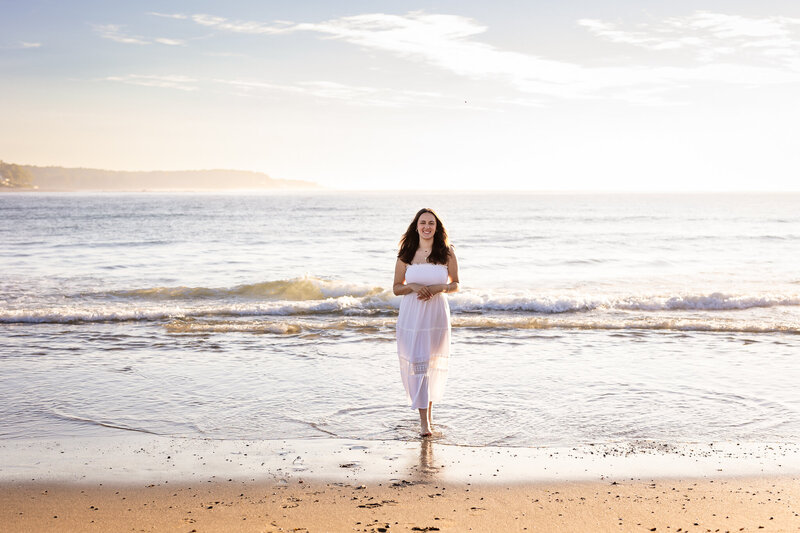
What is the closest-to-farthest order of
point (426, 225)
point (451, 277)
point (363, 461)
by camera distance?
point (363, 461), point (426, 225), point (451, 277)

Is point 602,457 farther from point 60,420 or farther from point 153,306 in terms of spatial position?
point 153,306

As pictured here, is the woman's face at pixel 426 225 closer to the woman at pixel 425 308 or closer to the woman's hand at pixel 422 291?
the woman at pixel 425 308

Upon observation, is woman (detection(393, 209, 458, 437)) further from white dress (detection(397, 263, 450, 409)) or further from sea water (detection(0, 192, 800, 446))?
sea water (detection(0, 192, 800, 446))

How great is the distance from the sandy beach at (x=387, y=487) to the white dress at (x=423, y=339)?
1.75 ft

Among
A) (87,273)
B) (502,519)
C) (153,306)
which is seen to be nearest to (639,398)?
(502,519)

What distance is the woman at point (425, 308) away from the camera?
6.09 metres

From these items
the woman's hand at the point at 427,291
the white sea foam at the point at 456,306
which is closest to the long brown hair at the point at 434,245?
the woman's hand at the point at 427,291

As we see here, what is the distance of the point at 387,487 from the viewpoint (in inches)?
191

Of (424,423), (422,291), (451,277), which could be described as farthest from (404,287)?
(424,423)

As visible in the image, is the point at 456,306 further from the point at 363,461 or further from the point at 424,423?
the point at 363,461

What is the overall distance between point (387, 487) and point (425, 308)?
1.81 meters

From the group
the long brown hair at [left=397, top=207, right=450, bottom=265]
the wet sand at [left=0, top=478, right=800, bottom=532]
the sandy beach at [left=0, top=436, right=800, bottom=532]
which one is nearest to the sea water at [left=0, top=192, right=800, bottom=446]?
the sandy beach at [left=0, top=436, right=800, bottom=532]

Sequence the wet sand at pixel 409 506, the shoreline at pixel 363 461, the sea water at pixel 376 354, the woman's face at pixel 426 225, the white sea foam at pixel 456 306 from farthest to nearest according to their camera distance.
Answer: the white sea foam at pixel 456 306, the sea water at pixel 376 354, the woman's face at pixel 426 225, the shoreline at pixel 363 461, the wet sand at pixel 409 506

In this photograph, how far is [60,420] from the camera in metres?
6.52
